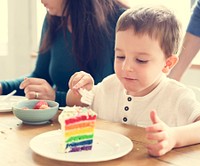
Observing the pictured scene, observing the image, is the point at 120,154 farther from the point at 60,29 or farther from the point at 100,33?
the point at 60,29

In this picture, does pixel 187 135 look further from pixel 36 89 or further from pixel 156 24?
pixel 36 89

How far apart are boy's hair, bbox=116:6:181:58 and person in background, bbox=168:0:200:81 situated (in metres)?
0.50

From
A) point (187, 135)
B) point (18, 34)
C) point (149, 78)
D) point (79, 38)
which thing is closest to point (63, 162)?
point (187, 135)

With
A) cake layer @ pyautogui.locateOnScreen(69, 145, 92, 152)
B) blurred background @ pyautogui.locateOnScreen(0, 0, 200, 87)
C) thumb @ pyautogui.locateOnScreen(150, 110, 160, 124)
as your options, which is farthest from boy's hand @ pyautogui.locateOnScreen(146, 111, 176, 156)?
blurred background @ pyautogui.locateOnScreen(0, 0, 200, 87)

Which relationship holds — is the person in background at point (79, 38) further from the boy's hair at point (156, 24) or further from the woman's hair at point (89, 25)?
the boy's hair at point (156, 24)

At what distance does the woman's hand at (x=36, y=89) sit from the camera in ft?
4.51

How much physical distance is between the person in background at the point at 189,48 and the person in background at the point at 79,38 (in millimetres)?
298

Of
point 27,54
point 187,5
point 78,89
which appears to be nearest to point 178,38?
point 78,89

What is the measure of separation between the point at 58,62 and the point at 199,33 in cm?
67

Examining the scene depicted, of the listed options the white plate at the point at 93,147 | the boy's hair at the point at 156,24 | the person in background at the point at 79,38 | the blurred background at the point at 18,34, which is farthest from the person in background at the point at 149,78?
the blurred background at the point at 18,34

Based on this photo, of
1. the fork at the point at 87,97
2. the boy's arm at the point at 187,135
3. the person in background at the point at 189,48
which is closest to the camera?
the boy's arm at the point at 187,135

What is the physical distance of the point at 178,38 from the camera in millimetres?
1225

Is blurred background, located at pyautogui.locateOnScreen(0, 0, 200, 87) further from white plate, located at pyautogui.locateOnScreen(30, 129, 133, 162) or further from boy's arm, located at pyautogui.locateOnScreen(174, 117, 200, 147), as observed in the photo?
boy's arm, located at pyautogui.locateOnScreen(174, 117, 200, 147)

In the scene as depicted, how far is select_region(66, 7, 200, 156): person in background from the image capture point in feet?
3.56
